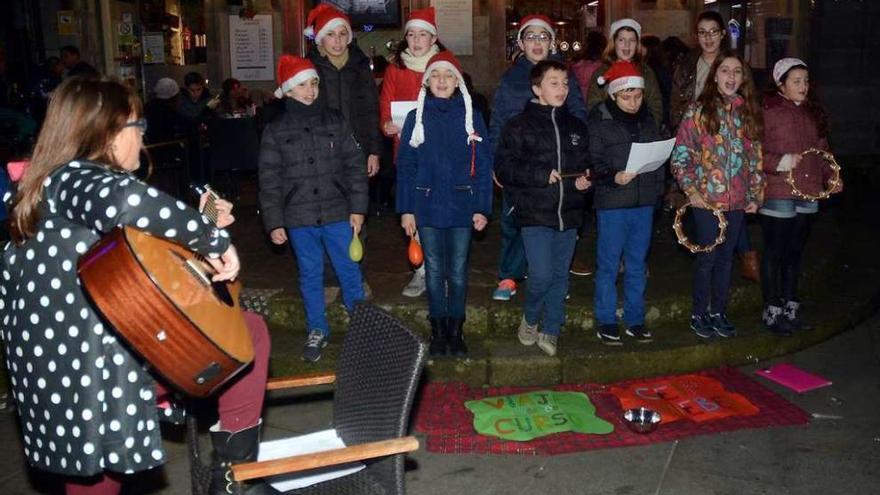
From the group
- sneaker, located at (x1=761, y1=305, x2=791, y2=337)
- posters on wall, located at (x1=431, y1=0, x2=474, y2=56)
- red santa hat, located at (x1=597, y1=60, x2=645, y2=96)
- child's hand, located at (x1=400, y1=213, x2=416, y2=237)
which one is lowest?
sneaker, located at (x1=761, y1=305, x2=791, y2=337)

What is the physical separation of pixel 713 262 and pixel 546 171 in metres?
1.45

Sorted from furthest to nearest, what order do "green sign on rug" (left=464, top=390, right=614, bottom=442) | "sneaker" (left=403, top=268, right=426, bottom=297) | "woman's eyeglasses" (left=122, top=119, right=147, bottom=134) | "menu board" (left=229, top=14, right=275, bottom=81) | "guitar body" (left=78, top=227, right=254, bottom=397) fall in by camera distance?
"menu board" (left=229, top=14, right=275, bottom=81), "sneaker" (left=403, top=268, right=426, bottom=297), "green sign on rug" (left=464, top=390, right=614, bottom=442), "woman's eyeglasses" (left=122, top=119, right=147, bottom=134), "guitar body" (left=78, top=227, right=254, bottom=397)

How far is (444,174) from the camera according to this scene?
5.63 meters

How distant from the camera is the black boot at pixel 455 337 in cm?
589

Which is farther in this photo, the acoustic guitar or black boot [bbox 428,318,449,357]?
black boot [bbox 428,318,449,357]

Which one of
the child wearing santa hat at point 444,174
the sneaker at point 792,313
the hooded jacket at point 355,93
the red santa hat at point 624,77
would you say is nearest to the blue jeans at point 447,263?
the child wearing santa hat at point 444,174

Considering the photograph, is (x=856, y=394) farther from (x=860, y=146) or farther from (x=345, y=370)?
(x=860, y=146)

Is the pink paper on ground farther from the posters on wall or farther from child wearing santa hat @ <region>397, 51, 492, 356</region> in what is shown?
the posters on wall

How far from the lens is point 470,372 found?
5867 millimetres

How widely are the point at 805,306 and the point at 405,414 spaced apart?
5028mm

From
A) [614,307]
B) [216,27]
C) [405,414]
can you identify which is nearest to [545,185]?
[614,307]

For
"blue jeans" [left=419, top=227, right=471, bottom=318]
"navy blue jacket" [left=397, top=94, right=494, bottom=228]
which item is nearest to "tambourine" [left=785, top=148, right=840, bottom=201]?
"navy blue jacket" [left=397, top=94, right=494, bottom=228]

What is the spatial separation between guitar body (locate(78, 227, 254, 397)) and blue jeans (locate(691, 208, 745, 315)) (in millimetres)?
4007

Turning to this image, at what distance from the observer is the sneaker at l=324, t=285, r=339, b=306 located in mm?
6508
